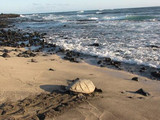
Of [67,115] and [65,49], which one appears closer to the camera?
[67,115]

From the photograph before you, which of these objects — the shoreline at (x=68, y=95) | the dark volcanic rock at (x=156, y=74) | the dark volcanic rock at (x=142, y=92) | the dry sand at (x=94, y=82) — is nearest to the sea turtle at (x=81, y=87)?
the shoreline at (x=68, y=95)

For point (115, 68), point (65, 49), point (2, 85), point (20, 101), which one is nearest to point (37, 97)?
point (20, 101)

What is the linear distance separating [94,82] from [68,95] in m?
1.29

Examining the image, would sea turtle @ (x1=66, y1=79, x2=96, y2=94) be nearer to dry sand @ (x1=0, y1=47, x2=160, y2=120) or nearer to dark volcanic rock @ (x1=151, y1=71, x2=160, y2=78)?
dry sand @ (x1=0, y1=47, x2=160, y2=120)

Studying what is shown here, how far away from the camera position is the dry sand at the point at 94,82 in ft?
12.4

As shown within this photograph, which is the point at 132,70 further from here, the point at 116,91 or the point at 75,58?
the point at 75,58

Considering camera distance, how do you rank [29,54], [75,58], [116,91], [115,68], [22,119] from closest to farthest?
[22,119] → [116,91] → [115,68] → [75,58] → [29,54]

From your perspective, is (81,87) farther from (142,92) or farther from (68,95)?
(142,92)

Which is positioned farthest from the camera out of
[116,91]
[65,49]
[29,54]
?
[65,49]

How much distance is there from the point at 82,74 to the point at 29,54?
3771mm

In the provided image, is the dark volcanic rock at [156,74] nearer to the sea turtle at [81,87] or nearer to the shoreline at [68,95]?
the shoreline at [68,95]

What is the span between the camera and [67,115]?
3682 mm

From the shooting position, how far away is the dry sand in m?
3.79

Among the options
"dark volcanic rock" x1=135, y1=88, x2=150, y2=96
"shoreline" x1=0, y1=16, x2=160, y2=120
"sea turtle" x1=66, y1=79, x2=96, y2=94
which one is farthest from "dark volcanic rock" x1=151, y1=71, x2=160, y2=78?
"sea turtle" x1=66, y1=79, x2=96, y2=94
